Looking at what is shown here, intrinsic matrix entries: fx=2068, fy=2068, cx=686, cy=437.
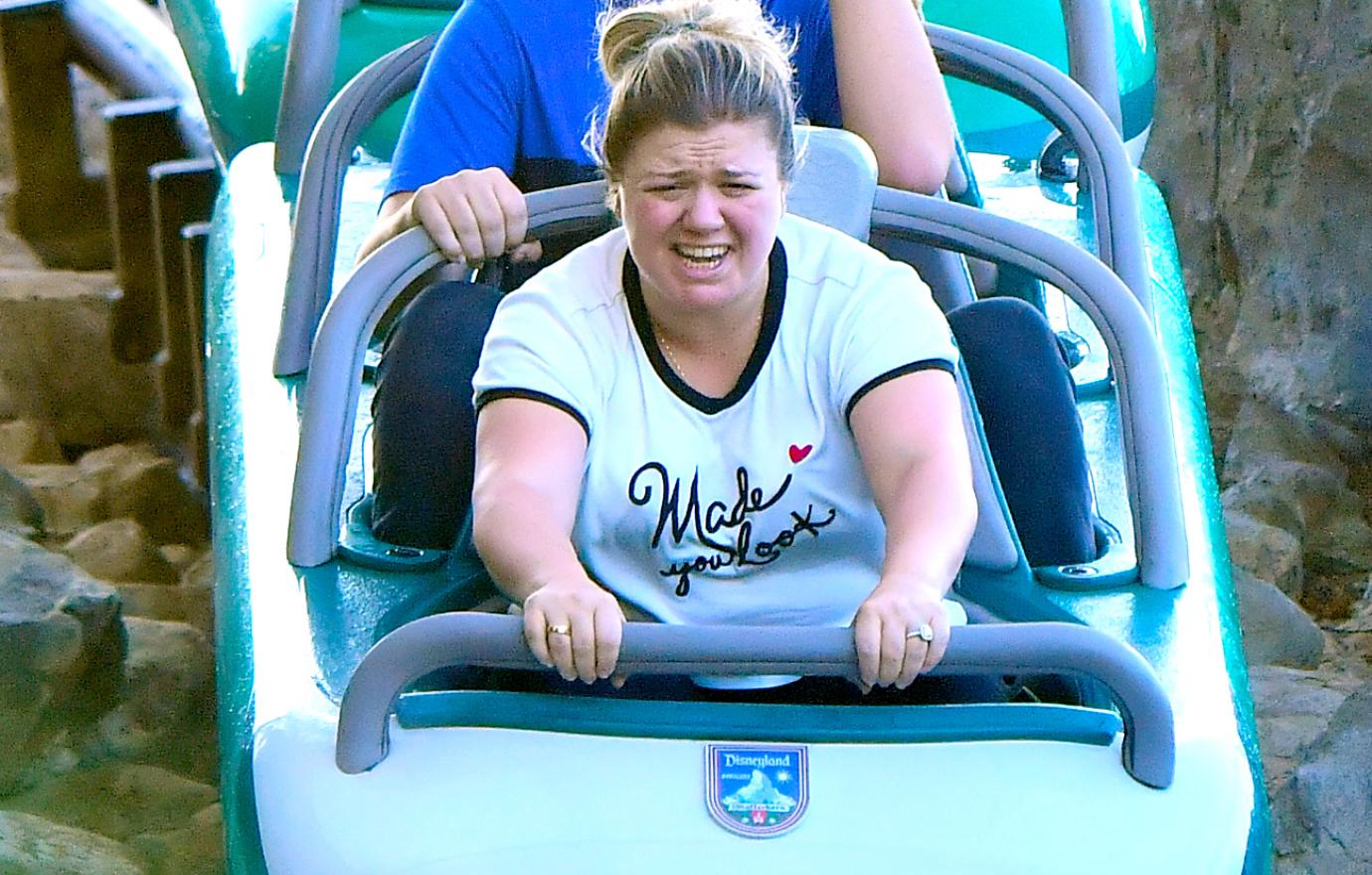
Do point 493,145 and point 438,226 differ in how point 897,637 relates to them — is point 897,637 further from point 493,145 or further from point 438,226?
point 493,145

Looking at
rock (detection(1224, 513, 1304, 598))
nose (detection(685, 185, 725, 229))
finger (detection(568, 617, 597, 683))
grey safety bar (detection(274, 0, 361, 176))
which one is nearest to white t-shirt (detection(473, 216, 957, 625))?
nose (detection(685, 185, 725, 229))

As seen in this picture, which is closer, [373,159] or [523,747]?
[523,747]

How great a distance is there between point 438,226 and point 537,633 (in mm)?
448

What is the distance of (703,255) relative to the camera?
1.37 meters

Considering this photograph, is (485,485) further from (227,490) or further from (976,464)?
(227,490)

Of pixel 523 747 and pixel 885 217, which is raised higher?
pixel 885 217

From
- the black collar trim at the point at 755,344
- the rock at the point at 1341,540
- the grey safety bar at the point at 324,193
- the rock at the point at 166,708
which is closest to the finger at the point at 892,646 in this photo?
the black collar trim at the point at 755,344

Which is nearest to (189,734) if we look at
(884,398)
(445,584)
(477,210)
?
(445,584)

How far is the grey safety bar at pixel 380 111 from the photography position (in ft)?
5.95

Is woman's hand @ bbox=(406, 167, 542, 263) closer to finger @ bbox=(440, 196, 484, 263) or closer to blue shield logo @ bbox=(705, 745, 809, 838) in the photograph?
finger @ bbox=(440, 196, 484, 263)

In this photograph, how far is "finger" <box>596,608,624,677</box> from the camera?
1.23m

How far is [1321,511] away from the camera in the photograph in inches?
119

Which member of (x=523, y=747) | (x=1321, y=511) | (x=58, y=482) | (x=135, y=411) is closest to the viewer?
(x=523, y=747)

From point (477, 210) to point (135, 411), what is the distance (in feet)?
6.89
